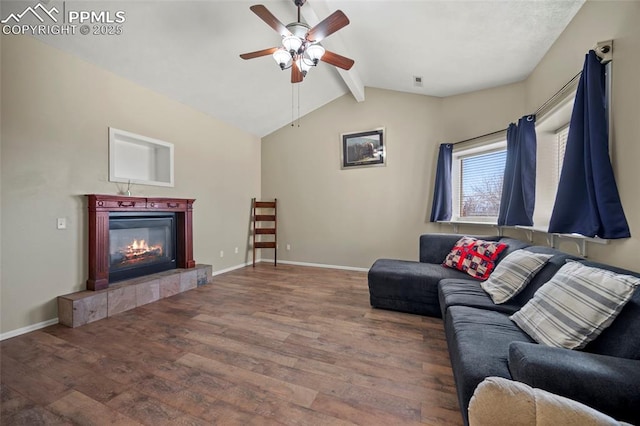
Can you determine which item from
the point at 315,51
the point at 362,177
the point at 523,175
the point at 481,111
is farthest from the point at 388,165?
the point at 315,51

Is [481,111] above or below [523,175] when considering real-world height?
above

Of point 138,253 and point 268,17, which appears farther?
point 138,253

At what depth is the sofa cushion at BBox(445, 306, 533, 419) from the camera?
44.7 inches

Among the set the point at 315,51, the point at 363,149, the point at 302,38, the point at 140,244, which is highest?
the point at 302,38

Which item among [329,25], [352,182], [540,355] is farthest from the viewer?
[352,182]

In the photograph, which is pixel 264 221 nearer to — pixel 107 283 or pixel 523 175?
pixel 107 283

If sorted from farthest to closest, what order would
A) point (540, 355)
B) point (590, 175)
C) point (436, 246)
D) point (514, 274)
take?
point (436, 246)
point (514, 274)
point (590, 175)
point (540, 355)

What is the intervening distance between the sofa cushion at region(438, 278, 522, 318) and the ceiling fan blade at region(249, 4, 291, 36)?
2689 mm

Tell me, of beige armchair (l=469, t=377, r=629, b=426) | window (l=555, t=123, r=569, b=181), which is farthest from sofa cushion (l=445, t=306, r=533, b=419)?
window (l=555, t=123, r=569, b=181)

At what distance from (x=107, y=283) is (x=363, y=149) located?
4116mm

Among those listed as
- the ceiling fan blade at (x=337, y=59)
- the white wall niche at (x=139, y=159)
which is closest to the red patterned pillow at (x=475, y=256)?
the ceiling fan blade at (x=337, y=59)

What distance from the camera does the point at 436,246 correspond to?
10.5ft

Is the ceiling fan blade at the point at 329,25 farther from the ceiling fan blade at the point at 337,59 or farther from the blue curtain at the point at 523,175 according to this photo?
Answer: the blue curtain at the point at 523,175

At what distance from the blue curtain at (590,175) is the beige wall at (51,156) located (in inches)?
174
